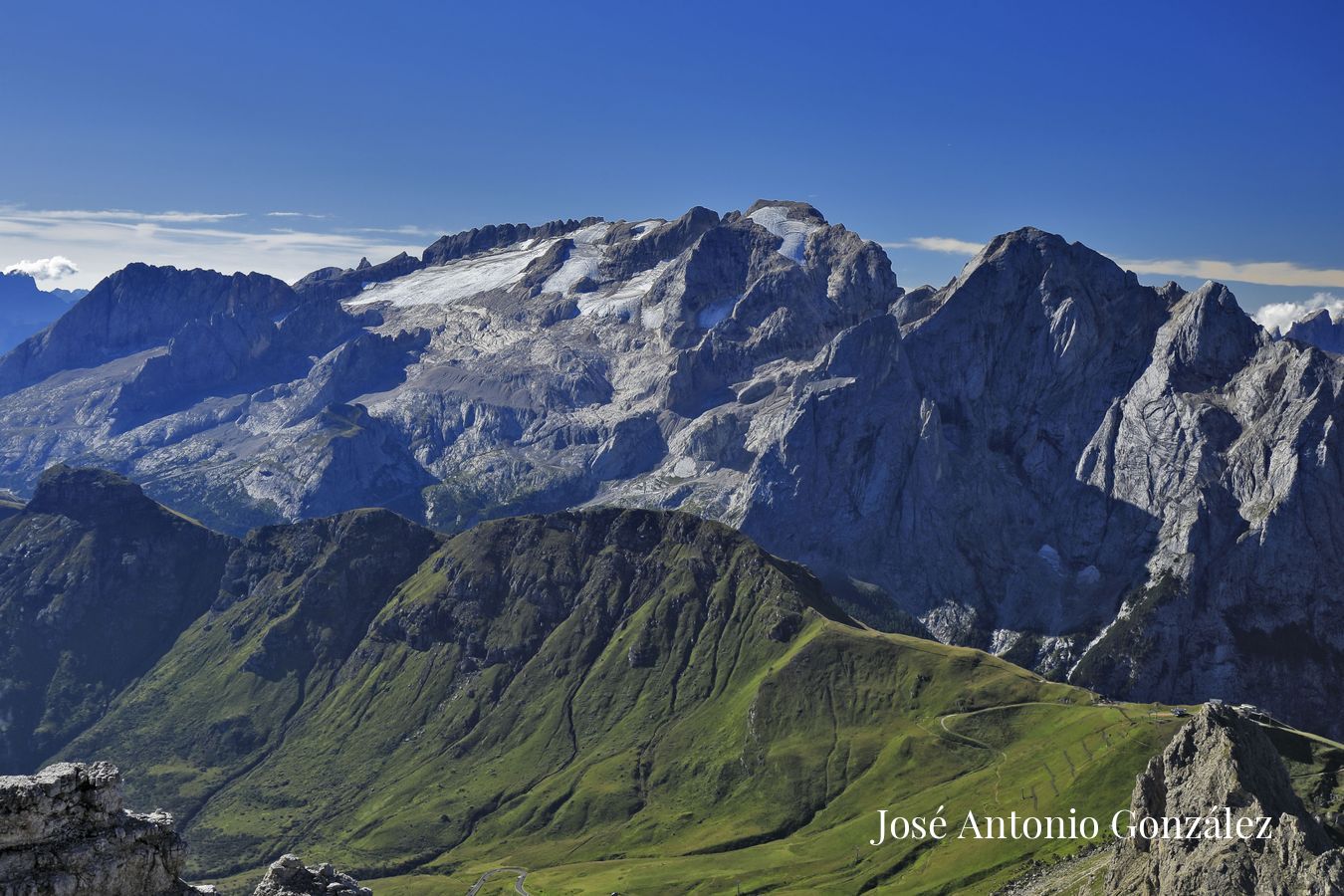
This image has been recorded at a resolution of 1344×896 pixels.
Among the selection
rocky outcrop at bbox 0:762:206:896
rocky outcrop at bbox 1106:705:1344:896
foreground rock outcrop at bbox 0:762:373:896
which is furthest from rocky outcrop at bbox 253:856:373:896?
rocky outcrop at bbox 1106:705:1344:896

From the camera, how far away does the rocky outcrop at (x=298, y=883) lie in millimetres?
89750

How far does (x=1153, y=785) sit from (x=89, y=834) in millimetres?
152551

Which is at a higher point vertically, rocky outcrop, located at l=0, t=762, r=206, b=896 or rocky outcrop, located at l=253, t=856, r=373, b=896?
rocky outcrop, located at l=0, t=762, r=206, b=896

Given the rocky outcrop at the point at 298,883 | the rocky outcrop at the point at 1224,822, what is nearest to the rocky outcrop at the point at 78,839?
the rocky outcrop at the point at 298,883

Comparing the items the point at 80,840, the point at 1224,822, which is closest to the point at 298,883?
the point at 80,840

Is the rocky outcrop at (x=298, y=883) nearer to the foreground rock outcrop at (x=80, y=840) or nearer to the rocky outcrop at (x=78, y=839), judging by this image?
the foreground rock outcrop at (x=80, y=840)

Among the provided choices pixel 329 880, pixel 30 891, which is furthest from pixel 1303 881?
pixel 30 891

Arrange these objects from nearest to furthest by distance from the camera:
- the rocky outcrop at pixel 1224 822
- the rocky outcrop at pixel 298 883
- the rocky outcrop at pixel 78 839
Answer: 1. the rocky outcrop at pixel 78 839
2. the rocky outcrop at pixel 298 883
3. the rocky outcrop at pixel 1224 822

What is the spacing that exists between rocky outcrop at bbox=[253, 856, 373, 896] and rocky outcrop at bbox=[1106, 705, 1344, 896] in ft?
333

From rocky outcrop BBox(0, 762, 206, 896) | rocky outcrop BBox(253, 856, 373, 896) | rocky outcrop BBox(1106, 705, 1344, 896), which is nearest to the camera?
rocky outcrop BBox(0, 762, 206, 896)

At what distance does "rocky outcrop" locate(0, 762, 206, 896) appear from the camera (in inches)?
2383

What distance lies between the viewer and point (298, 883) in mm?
92500

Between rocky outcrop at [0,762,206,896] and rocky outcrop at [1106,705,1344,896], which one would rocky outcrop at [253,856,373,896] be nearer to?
rocky outcrop at [0,762,206,896]

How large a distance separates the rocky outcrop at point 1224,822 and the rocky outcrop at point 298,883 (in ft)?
333
